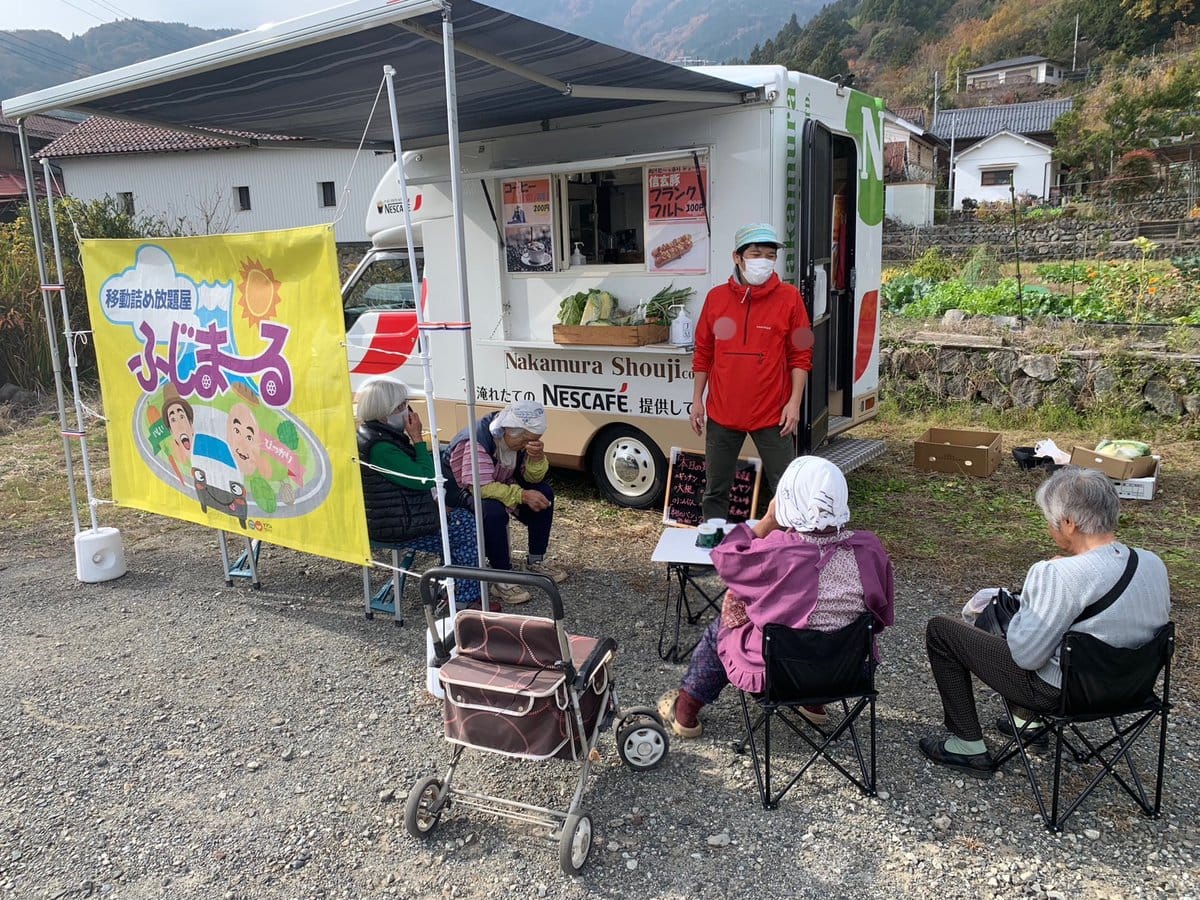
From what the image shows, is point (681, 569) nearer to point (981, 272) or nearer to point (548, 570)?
point (548, 570)

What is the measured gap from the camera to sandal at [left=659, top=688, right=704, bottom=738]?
312 cm

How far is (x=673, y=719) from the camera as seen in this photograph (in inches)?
126

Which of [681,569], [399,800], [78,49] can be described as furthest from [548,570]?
[78,49]

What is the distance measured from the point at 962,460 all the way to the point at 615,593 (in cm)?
312

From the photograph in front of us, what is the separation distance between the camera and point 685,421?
526 cm

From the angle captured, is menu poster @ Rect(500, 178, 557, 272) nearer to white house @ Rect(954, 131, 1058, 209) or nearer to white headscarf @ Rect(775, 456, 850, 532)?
white headscarf @ Rect(775, 456, 850, 532)

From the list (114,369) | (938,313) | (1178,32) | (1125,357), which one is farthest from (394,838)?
(1178,32)

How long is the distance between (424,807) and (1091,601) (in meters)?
2.05

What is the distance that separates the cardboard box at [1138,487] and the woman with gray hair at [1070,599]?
11.5ft

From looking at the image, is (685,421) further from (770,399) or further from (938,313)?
(938,313)

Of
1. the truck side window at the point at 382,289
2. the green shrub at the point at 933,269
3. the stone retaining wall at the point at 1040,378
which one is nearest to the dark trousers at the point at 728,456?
the truck side window at the point at 382,289

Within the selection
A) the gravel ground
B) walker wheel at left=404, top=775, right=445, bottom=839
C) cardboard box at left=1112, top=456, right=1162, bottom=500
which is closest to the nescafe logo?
the gravel ground

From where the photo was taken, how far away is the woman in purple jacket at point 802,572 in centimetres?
262

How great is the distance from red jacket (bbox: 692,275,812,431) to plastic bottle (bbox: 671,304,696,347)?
413 mm
